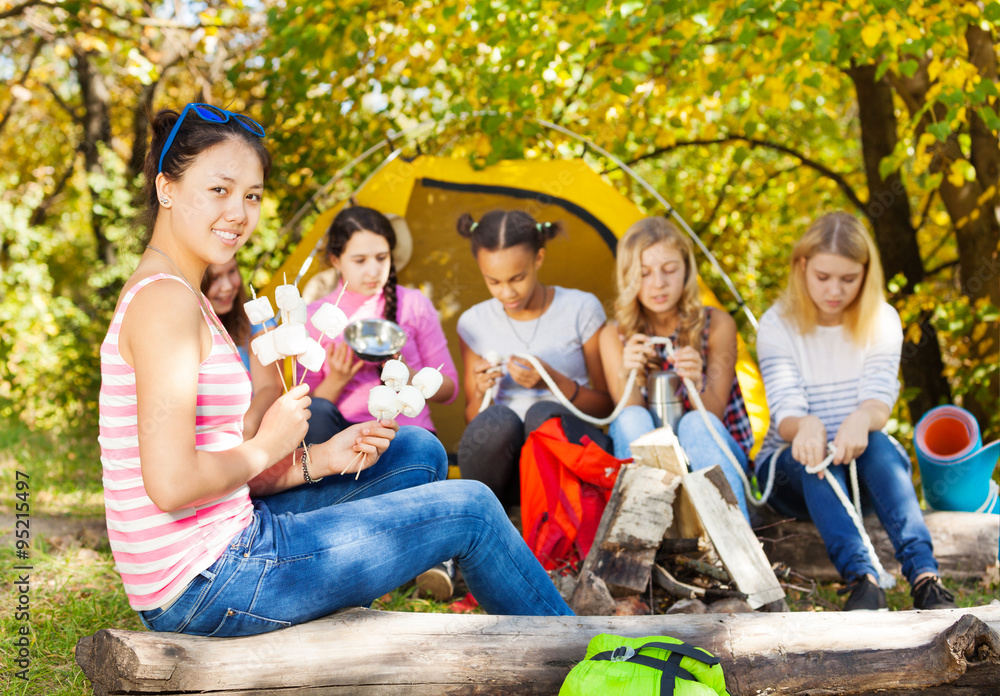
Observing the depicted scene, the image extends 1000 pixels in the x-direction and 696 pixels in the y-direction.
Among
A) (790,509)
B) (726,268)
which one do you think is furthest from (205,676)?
(726,268)

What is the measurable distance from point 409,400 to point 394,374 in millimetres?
83

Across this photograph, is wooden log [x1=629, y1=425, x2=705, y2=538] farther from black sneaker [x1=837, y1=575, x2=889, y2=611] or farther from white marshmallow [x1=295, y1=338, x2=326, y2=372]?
white marshmallow [x1=295, y1=338, x2=326, y2=372]

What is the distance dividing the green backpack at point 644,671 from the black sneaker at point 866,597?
2.55ft

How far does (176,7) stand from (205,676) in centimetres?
506

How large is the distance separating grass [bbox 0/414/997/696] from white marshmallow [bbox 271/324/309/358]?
0.99 m

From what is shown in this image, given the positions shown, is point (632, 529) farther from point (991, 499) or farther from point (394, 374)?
point (991, 499)

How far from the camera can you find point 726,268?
16.0 ft

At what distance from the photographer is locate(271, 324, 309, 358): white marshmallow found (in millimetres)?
1523

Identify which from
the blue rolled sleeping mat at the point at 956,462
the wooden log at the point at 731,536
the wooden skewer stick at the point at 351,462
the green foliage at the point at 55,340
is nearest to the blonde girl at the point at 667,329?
the wooden log at the point at 731,536

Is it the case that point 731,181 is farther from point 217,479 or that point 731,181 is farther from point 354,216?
point 217,479

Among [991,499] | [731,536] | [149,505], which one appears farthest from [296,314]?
[991,499]

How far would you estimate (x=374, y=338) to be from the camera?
2.91 meters

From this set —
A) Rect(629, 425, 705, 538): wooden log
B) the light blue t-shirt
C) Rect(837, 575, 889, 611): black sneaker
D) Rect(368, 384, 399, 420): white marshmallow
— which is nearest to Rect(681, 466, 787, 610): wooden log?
Rect(629, 425, 705, 538): wooden log

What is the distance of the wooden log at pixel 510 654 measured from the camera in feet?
4.75
